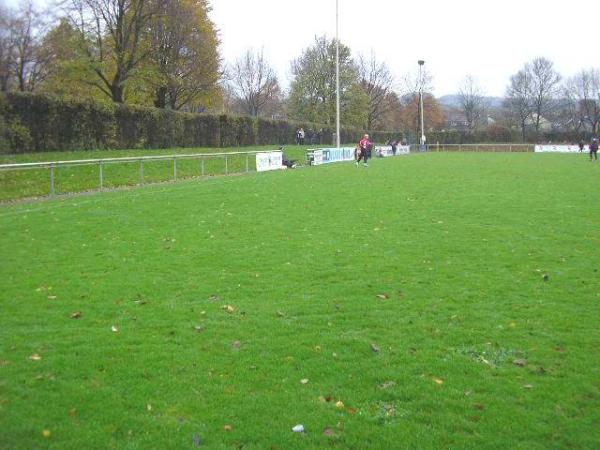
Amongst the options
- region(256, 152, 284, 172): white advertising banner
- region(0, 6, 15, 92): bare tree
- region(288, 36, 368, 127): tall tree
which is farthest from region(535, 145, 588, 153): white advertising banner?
region(0, 6, 15, 92): bare tree

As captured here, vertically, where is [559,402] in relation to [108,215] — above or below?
below

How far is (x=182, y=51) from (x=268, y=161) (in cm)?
1355

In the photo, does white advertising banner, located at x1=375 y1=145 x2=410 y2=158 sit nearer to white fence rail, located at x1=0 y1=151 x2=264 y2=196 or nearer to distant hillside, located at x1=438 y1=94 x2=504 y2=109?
white fence rail, located at x1=0 y1=151 x2=264 y2=196

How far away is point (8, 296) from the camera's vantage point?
721 centimetres

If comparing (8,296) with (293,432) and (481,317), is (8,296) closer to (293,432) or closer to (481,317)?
(293,432)

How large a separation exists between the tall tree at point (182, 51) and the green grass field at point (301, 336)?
28.5m

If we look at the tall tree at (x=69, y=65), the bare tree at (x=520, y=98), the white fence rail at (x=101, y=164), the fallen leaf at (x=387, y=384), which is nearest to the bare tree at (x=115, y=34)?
the tall tree at (x=69, y=65)

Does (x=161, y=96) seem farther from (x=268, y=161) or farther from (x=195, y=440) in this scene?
(x=195, y=440)

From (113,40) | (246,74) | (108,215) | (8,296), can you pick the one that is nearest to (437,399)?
(8,296)

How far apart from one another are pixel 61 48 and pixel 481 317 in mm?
36534

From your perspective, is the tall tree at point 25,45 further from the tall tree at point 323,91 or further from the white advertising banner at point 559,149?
the white advertising banner at point 559,149

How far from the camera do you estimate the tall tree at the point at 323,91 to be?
236 feet

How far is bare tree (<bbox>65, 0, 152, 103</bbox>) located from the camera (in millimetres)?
34062

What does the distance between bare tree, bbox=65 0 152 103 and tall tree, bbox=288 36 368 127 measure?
37361 mm
